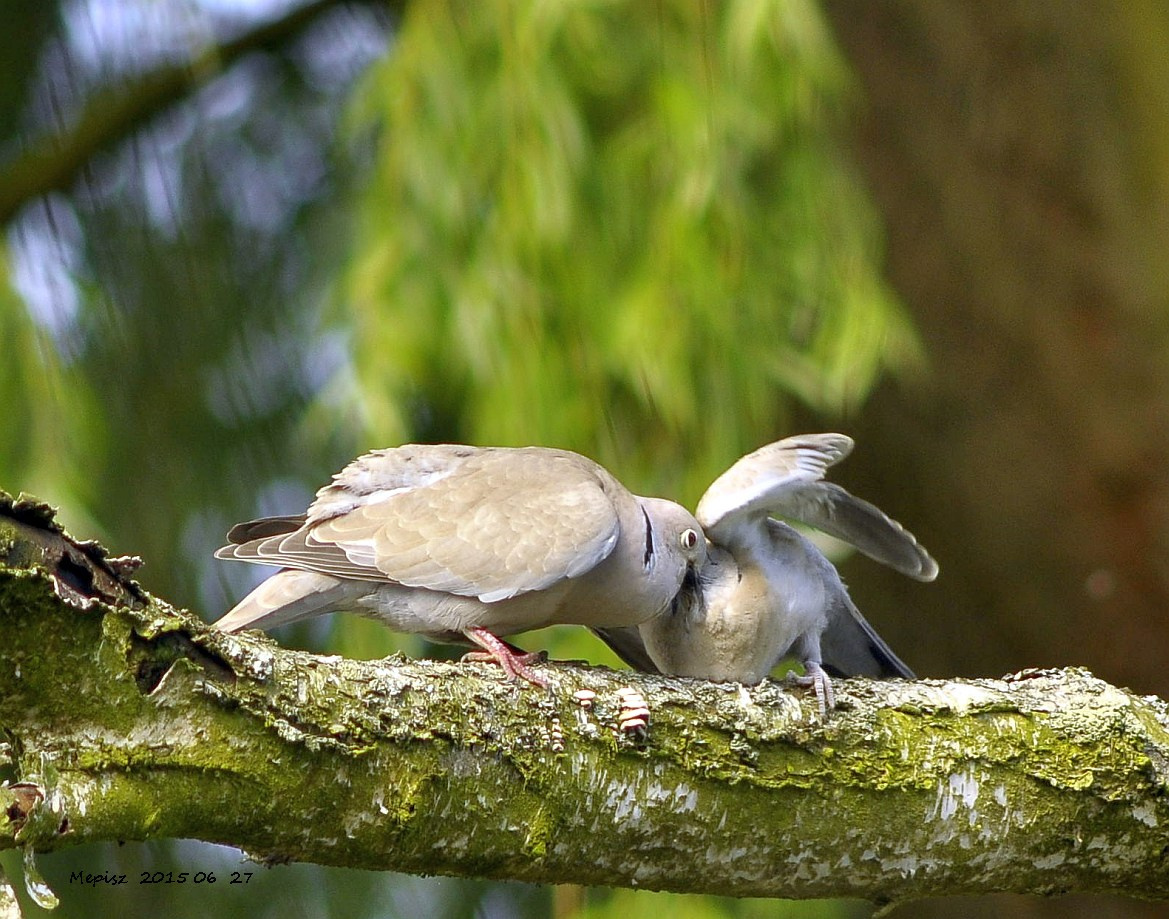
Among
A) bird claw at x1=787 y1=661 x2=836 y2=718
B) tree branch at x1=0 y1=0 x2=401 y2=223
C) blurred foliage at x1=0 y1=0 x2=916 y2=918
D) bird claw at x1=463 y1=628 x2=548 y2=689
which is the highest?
tree branch at x1=0 y1=0 x2=401 y2=223

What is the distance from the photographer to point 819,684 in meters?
2.44

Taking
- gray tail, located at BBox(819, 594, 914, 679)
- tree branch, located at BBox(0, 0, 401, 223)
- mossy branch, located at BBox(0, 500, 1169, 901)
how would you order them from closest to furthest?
mossy branch, located at BBox(0, 500, 1169, 901), gray tail, located at BBox(819, 594, 914, 679), tree branch, located at BBox(0, 0, 401, 223)

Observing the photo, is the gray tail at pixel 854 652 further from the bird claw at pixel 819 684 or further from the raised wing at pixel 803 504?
the bird claw at pixel 819 684

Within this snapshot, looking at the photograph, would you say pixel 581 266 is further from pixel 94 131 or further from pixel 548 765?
pixel 94 131

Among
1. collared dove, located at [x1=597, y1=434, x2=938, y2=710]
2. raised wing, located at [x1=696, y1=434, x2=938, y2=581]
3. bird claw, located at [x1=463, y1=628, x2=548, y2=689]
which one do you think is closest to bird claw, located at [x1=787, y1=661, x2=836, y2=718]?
collared dove, located at [x1=597, y1=434, x2=938, y2=710]

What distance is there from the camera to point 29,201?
15.4 feet

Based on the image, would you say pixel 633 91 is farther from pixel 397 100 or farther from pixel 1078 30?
pixel 1078 30

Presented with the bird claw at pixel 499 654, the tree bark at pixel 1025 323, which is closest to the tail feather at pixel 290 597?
the bird claw at pixel 499 654

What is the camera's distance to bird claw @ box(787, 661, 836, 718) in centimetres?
234

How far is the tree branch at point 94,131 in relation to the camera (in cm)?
468

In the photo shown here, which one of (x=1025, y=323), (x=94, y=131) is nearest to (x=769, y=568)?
(x=1025, y=323)

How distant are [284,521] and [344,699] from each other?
1.13 meters

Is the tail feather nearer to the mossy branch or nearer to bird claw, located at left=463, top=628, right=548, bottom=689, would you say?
bird claw, located at left=463, top=628, right=548, bottom=689

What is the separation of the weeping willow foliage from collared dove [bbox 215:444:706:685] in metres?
0.50
